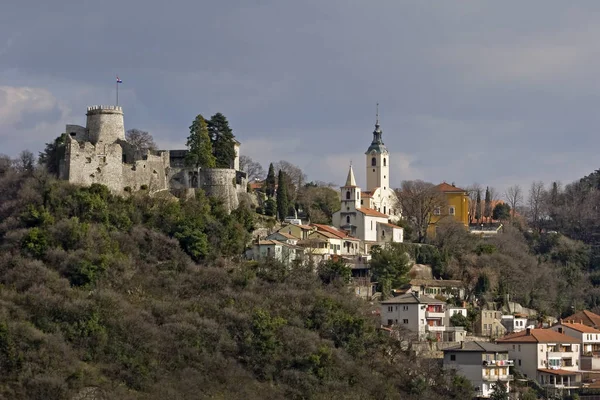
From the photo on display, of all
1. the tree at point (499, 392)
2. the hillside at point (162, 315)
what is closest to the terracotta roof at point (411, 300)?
the hillside at point (162, 315)

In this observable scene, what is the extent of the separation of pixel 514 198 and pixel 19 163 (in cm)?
4375

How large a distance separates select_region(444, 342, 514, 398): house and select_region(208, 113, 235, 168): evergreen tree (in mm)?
18016

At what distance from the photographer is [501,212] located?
325 feet

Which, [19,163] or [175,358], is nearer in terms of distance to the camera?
[175,358]

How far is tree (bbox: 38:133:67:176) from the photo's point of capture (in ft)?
234

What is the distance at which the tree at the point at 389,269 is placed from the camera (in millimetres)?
74375

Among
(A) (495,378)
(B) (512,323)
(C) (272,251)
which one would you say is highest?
(C) (272,251)

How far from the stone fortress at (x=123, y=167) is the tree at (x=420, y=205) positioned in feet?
55.7

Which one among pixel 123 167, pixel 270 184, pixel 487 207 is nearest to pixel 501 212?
pixel 487 207

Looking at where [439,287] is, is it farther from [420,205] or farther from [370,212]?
[420,205]

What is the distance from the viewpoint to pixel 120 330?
6097cm

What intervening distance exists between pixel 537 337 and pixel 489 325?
18.4 feet

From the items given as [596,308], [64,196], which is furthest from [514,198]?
[64,196]

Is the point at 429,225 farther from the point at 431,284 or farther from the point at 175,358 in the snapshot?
the point at 175,358
